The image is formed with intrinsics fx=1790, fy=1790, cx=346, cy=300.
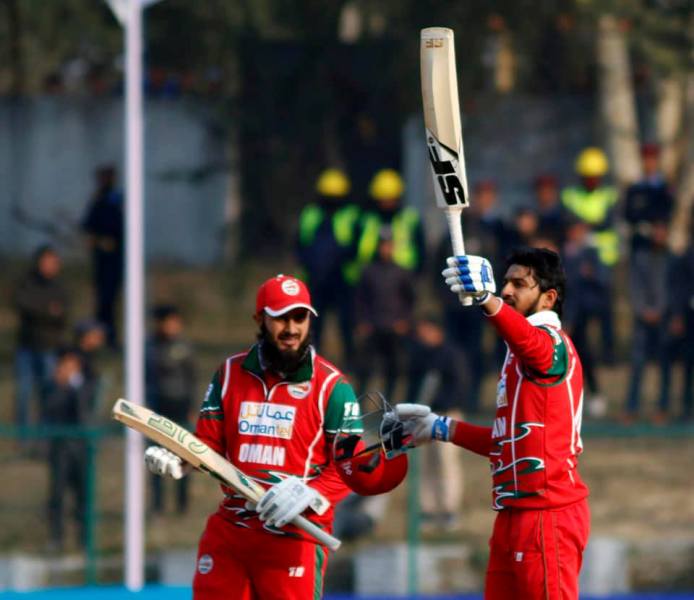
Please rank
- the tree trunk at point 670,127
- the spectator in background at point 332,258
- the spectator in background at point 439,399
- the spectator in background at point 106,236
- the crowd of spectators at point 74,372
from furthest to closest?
the tree trunk at point 670,127, the spectator in background at point 106,236, the spectator in background at point 332,258, the spectator in background at point 439,399, the crowd of spectators at point 74,372

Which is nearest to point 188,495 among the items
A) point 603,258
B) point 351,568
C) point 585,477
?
point 351,568

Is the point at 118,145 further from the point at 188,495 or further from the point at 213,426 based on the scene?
the point at 213,426

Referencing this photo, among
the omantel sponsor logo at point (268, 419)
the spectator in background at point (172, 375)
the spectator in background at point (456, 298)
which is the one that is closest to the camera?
the omantel sponsor logo at point (268, 419)

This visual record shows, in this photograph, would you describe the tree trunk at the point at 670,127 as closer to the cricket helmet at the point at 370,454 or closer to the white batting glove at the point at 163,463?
the cricket helmet at the point at 370,454

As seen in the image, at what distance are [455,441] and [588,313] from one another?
289 inches

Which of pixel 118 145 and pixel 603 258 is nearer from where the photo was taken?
pixel 603 258

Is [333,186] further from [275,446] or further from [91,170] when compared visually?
[275,446]

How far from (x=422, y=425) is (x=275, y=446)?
629 millimetres

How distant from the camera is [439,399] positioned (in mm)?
13086

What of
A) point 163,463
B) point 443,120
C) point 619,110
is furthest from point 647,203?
point 163,463

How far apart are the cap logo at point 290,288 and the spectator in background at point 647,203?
7.74 m

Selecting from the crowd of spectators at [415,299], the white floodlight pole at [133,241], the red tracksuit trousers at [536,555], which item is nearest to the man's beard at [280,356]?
the red tracksuit trousers at [536,555]

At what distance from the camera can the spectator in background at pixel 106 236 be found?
16.7 meters

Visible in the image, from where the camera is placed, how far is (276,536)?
7.40 metres
